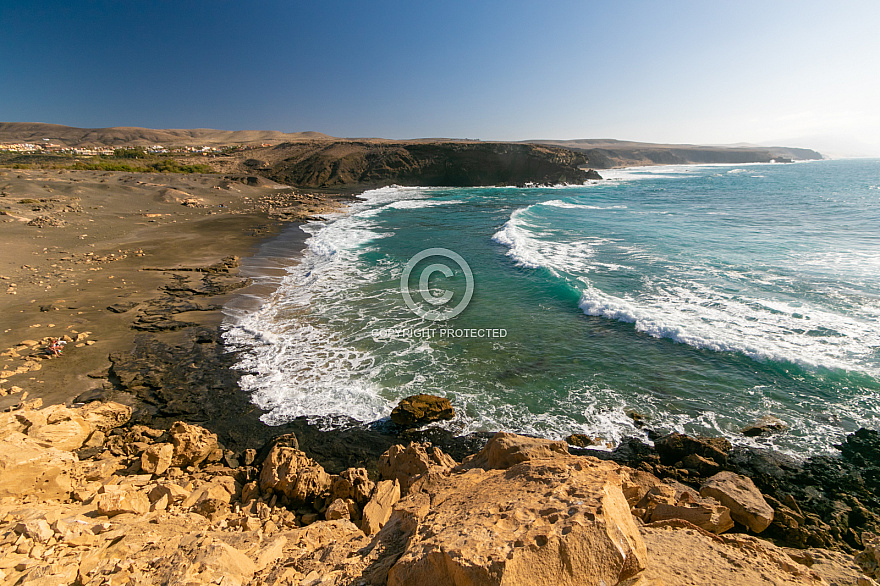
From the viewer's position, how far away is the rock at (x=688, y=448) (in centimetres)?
669

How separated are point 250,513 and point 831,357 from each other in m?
13.5

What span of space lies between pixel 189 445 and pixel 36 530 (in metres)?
2.72

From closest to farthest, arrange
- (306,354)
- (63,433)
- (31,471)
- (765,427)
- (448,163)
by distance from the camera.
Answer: (31,471)
(63,433)
(765,427)
(306,354)
(448,163)

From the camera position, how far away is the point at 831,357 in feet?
31.2

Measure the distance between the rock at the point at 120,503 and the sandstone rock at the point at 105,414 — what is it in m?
2.98

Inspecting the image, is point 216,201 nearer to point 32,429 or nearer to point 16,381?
point 16,381

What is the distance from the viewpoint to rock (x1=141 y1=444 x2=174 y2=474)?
570 centimetres

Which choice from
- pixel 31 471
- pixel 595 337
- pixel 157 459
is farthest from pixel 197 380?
pixel 595 337

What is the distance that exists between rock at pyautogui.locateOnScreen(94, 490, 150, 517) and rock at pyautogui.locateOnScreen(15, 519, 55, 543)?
0.69 meters

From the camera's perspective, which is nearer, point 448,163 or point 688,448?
point 688,448

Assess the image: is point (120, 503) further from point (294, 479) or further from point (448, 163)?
point (448, 163)

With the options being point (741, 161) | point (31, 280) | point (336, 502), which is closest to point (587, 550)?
point (336, 502)

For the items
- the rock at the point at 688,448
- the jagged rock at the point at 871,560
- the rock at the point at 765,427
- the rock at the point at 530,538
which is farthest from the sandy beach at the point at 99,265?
the rock at the point at 765,427

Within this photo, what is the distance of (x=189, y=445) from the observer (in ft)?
20.4
